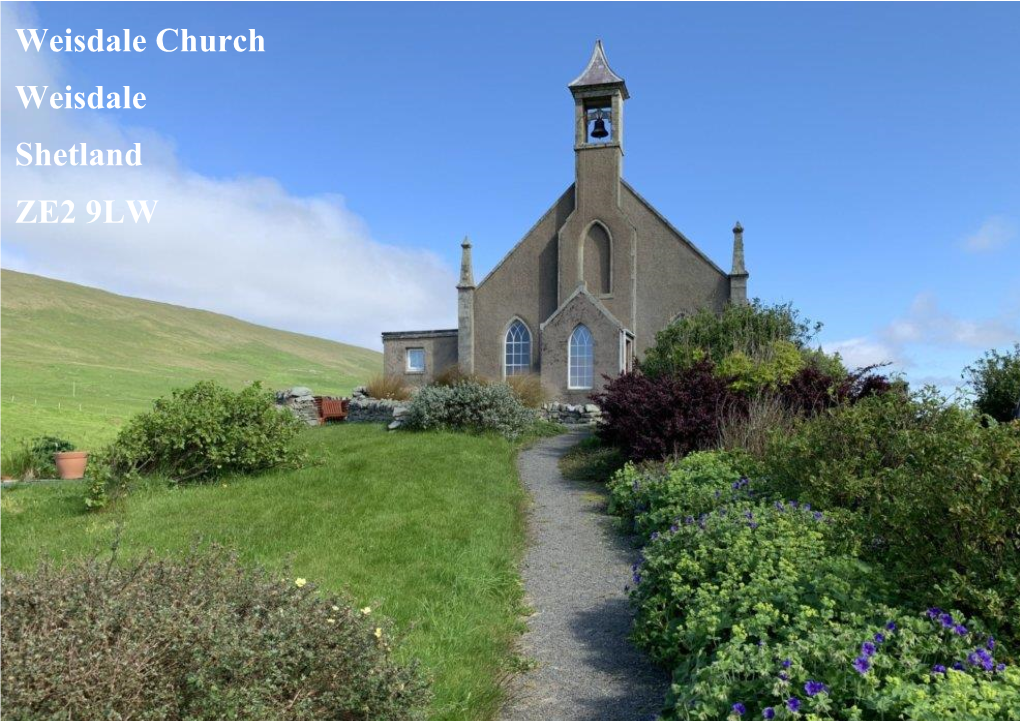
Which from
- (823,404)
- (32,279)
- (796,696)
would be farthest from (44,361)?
(796,696)

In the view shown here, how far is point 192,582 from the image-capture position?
3732mm

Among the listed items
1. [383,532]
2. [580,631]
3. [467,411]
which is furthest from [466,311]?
[580,631]

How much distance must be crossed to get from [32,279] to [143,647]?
297 feet

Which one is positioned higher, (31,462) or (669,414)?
(669,414)

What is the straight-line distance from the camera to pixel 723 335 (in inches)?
715

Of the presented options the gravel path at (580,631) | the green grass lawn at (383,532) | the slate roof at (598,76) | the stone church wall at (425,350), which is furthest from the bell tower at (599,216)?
the gravel path at (580,631)

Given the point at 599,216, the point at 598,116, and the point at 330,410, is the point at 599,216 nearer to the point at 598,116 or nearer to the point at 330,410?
the point at 598,116

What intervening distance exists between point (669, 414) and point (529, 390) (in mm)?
11391

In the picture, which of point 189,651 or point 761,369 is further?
point 761,369

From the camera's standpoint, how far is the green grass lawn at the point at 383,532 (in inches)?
190

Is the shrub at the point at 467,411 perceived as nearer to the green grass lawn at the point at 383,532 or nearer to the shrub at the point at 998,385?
the green grass lawn at the point at 383,532

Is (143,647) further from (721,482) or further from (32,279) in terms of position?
(32,279)

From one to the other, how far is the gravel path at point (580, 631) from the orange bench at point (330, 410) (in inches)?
641

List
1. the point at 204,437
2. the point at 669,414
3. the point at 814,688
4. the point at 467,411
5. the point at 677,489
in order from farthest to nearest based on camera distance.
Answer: the point at 467,411 → the point at 204,437 → the point at 669,414 → the point at 677,489 → the point at 814,688
